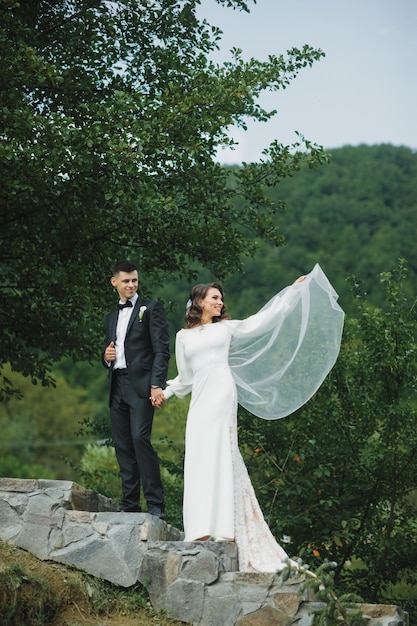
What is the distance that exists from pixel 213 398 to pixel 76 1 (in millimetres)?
7186

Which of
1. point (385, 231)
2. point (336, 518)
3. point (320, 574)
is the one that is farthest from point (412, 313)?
point (385, 231)

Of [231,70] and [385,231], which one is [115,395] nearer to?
[231,70]

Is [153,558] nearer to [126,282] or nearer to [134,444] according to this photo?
[134,444]

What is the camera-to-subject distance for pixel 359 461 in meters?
11.3

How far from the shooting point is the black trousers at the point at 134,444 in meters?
8.58

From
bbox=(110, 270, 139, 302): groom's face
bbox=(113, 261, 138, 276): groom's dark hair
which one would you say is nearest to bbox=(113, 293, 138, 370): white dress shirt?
bbox=(110, 270, 139, 302): groom's face

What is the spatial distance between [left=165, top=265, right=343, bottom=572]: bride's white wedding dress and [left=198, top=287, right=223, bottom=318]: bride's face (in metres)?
0.12

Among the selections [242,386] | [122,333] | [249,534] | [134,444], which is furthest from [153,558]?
[122,333]

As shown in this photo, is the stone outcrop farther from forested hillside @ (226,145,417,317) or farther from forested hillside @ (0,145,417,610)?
forested hillside @ (226,145,417,317)

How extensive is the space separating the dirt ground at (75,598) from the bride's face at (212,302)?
241 centimetres

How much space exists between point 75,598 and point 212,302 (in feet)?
8.73

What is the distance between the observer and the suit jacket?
8.57 meters

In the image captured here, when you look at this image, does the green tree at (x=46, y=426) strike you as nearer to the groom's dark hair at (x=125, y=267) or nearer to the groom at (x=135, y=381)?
the groom at (x=135, y=381)

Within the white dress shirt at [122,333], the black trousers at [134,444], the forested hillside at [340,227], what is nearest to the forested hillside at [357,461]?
the black trousers at [134,444]
